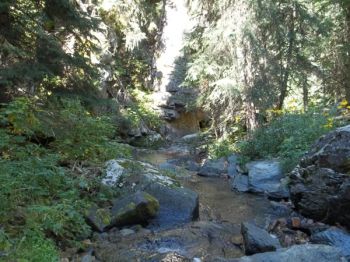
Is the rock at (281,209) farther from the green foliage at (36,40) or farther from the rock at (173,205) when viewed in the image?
the green foliage at (36,40)

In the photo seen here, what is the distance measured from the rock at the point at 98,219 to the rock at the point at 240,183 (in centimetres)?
412

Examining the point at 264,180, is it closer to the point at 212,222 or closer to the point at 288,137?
the point at 288,137

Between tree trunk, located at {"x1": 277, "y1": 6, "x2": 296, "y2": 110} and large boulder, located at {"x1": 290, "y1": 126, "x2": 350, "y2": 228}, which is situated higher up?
tree trunk, located at {"x1": 277, "y1": 6, "x2": 296, "y2": 110}

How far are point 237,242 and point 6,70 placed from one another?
15.3ft

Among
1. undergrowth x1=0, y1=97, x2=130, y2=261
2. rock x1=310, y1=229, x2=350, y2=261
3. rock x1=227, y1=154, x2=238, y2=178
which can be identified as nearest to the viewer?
undergrowth x1=0, y1=97, x2=130, y2=261

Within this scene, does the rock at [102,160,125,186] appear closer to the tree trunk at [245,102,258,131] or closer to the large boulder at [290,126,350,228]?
the large boulder at [290,126,350,228]

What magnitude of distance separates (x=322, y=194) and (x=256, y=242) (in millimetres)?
1847

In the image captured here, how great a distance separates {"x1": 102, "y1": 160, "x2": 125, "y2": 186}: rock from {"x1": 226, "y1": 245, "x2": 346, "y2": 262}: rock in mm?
3129

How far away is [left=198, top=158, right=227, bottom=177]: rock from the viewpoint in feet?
35.8

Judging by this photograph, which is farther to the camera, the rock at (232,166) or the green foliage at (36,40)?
the rock at (232,166)

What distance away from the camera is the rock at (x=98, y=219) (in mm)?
5613

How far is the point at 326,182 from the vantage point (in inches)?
248

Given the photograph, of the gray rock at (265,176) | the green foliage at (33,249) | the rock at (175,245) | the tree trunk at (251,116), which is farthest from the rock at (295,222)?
the tree trunk at (251,116)

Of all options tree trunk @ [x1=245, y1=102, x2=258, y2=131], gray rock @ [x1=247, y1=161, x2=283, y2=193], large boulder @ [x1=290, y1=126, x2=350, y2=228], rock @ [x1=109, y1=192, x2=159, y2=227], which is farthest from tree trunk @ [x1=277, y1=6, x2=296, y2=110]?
rock @ [x1=109, y1=192, x2=159, y2=227]
